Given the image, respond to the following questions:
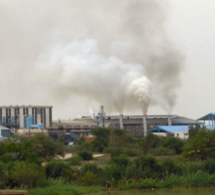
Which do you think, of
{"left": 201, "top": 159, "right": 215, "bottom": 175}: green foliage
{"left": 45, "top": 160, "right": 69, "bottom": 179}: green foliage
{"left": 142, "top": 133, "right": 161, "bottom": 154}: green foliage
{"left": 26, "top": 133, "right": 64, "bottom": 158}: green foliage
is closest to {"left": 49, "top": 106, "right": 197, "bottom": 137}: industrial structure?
{"left": 142, "top": 133, "right": 161, "bottom": 154}: green foliage

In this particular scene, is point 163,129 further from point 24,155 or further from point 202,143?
point 24,155

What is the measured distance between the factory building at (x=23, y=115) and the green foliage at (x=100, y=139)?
3328cm

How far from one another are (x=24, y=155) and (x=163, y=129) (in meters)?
58.8

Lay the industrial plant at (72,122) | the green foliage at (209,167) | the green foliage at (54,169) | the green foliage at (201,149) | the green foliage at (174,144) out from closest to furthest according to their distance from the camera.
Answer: the green foliage at (209,167)
the green foliage at (54,169)
the green foliage at (201,149)
the green foliage at (174,144)
the industrial plant at (72,122)

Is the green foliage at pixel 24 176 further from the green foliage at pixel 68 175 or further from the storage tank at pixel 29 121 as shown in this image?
the storage tank at pixel 29 121

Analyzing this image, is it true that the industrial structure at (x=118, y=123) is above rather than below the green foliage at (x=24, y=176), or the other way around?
above

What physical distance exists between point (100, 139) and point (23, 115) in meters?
39.2

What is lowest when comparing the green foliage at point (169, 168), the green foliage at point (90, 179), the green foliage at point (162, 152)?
the green foliage at point (90, 179)

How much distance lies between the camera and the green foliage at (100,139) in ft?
272

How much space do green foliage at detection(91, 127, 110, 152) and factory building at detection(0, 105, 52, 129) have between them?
109 ft

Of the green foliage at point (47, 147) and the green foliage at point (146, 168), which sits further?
the green foliage at point (47, 147)

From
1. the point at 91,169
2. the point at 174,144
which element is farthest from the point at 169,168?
the point at 174,144

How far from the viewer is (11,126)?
11700cm

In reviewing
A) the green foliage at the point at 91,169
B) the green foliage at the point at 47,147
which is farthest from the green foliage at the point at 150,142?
the green foliage at the point at 91,169
